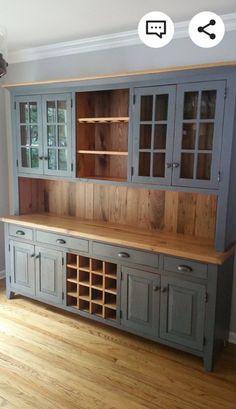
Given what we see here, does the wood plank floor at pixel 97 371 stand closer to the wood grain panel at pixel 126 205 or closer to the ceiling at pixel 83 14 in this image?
the wood grain panel at pixel 126 205

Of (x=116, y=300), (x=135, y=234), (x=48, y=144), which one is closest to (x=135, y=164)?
(x=135, y=234)

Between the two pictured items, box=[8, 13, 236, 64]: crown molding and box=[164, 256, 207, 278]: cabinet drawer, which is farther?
box=[8, 13, 236, 64]: crown molding

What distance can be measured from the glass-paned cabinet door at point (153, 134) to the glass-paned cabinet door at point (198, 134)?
62 millimetres

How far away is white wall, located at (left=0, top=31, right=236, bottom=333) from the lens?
256 cm

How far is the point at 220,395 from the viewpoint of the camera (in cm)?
219

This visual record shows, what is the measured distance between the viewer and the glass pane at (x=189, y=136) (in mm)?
2424

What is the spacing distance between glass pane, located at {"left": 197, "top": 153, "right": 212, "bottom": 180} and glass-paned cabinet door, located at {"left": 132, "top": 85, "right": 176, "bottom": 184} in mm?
215

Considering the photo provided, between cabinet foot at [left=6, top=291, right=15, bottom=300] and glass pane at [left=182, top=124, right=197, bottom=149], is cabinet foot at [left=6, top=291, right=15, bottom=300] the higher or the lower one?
the lower one

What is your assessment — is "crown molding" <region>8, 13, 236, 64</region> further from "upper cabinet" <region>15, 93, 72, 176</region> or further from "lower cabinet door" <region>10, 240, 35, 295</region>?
"lower cabinet door" <region>10, 240, 35, 295</region>

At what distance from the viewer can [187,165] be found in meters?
2.47

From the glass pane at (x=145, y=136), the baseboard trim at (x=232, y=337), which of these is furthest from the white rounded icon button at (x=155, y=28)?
the baseboard trim at (x=232, y=337)

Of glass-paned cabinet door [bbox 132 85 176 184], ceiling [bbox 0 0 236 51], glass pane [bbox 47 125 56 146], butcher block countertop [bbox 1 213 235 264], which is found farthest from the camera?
glass pane [bbox 47 125 56 146]

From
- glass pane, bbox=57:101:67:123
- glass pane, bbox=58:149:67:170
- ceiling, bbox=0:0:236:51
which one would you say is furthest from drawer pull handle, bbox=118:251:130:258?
ceiling, bbox=0:0:236:51

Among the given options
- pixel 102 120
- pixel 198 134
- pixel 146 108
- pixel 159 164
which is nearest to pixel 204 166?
pixel 198 134
